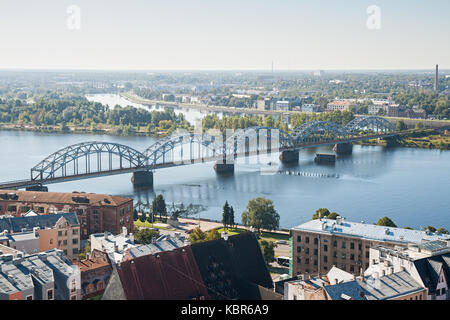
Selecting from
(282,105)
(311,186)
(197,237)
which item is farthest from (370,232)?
(282,105)

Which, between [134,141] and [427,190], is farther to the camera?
[134,141]

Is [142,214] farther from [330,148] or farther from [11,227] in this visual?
[330,148]

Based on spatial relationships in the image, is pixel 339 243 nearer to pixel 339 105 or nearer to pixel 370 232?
pixel 370 232

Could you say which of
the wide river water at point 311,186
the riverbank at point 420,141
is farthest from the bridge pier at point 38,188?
the riverbank at point 420,141
